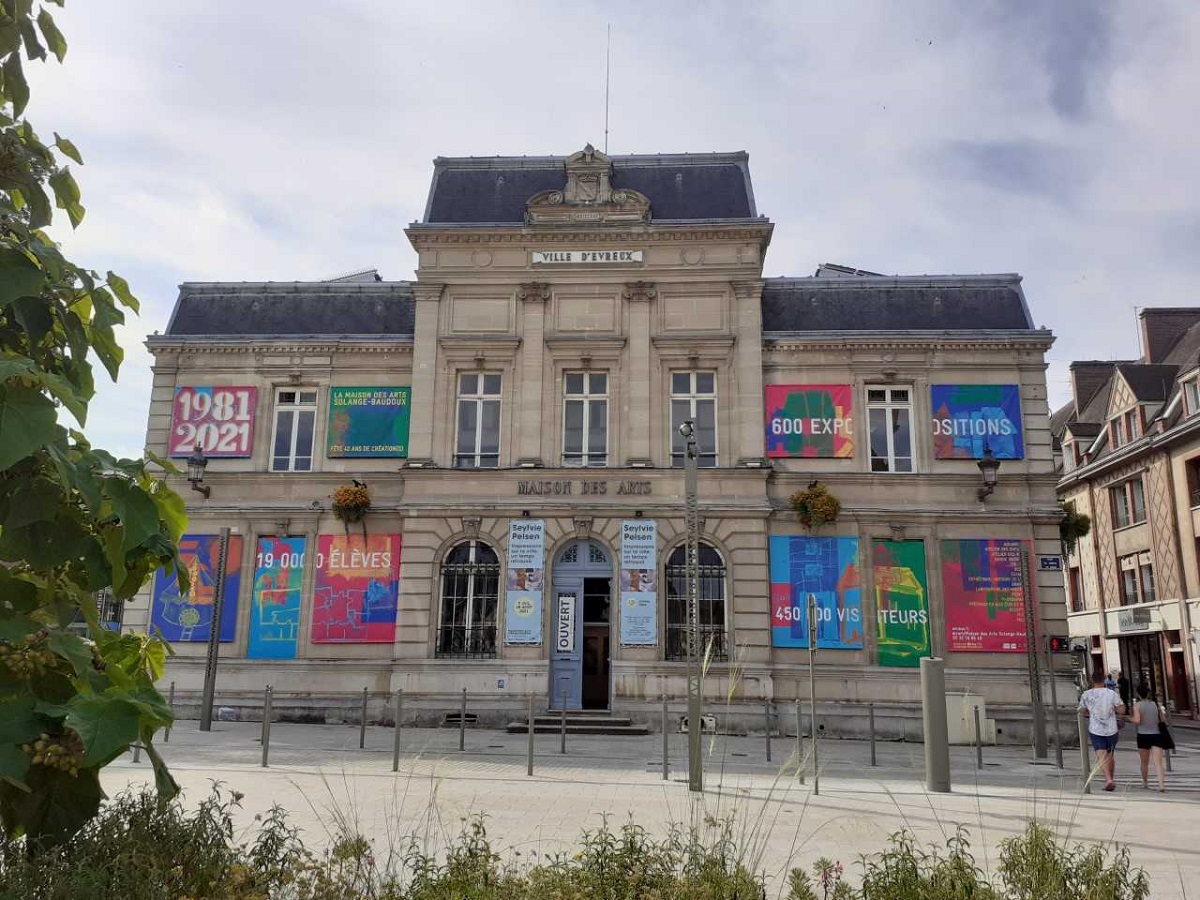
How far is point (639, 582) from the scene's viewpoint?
22.6m

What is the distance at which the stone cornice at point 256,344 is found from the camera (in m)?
25.1

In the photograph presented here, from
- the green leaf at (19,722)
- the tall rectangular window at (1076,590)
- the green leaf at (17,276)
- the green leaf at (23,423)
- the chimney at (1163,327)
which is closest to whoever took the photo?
the green leaf at (23,423)

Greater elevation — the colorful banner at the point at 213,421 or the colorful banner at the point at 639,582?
the colorful banner at the point at 213,421

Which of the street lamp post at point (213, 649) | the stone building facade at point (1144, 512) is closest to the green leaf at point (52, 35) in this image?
the street lamp post at point (213, 649)

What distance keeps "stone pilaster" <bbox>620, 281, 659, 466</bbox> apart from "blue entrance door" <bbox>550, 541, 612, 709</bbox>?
2.64 m

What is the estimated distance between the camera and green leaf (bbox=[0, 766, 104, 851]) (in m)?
2.82

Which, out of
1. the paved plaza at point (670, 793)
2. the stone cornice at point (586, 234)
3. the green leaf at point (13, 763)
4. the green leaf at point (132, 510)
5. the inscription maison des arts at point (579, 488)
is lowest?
the paved plaza at point (670, 793)

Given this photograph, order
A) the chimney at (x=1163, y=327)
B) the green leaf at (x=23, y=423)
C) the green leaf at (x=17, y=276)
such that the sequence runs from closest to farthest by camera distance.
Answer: the green leaf at (x=23, y=423) < the green leaf at (x=17, y=276) < the chimney at (x=1163, y=327)

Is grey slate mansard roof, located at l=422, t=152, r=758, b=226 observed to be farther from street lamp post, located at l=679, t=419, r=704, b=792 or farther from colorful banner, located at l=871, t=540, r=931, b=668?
street lamp post, located at l=679, t=419, r=704, b=792

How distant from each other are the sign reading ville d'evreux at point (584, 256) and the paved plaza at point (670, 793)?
12.0m

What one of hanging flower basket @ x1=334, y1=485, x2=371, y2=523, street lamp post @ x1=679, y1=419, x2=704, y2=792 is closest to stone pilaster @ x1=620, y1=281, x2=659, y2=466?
hanging flower basket @ x1=334, y1=485, x2=371, y2=523

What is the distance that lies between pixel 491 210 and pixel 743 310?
7506 millimetres

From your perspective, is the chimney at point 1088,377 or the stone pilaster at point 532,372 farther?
the chimney at point 1088,377

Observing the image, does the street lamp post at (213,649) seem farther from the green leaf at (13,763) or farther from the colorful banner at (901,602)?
the green leaf at (13,763)
